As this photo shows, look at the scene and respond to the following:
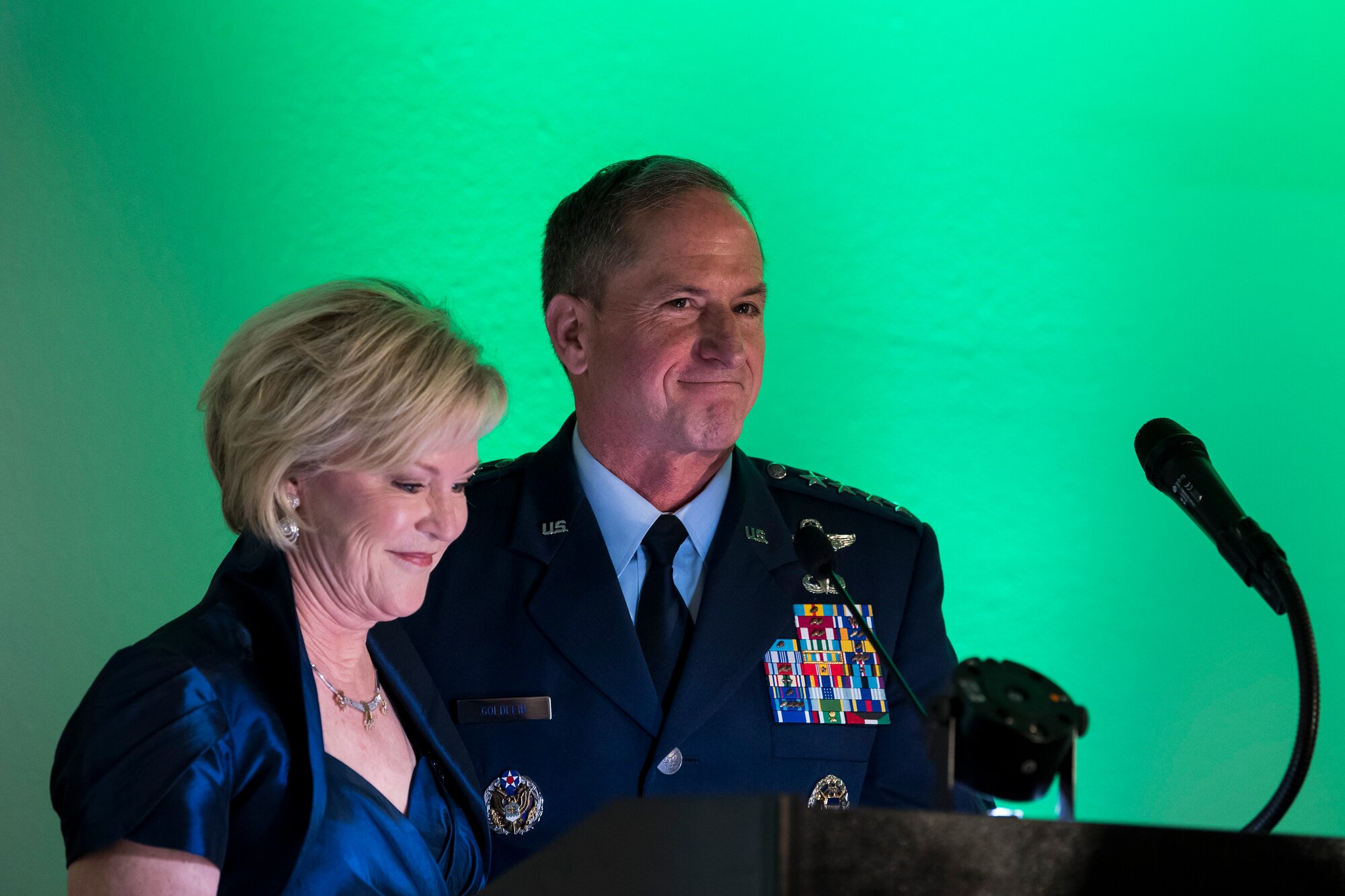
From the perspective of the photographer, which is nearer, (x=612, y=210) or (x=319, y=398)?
(x=319, y=398)

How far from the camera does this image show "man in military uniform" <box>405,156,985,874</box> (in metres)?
1.98

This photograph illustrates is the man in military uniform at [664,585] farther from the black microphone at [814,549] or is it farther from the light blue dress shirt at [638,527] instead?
the black microphone at [814,549]

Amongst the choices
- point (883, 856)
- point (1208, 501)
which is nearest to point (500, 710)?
point (1208, 501)

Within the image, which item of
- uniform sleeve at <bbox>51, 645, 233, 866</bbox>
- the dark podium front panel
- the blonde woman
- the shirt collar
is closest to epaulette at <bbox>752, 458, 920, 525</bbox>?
the shirt collar

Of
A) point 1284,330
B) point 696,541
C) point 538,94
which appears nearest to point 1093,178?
point 1284,330

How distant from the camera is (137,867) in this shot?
4.17 feet

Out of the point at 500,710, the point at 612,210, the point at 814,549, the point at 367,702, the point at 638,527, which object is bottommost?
the point at 500,710

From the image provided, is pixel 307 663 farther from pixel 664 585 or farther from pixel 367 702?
pixel 664 585

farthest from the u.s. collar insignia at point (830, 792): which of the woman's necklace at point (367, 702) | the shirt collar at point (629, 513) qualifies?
the woman's necklace at point (367, 702)

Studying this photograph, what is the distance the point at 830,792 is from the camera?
204 cm

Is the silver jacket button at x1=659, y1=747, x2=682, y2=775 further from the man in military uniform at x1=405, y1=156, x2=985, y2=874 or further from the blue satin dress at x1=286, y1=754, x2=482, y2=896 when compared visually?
the blue satin dress at x1=286, y1=754, x2=482, y2=896

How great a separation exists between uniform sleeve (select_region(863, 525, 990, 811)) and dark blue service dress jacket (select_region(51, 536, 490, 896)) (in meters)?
0.77

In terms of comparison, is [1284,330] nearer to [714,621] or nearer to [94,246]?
[714,621]

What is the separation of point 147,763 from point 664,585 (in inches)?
37.2
